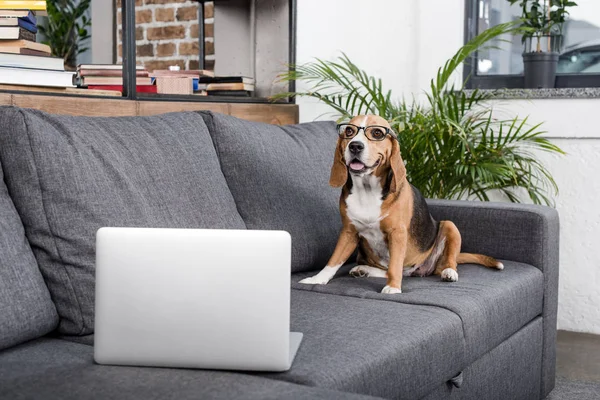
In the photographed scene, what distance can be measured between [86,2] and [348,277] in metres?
2.93

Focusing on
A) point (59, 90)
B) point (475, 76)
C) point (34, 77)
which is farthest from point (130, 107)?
point (475, 76)

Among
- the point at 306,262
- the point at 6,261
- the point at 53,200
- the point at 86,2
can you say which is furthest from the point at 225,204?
the point at 86,2

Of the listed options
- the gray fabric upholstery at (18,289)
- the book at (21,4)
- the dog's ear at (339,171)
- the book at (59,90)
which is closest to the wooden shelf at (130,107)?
the book at (59,90)

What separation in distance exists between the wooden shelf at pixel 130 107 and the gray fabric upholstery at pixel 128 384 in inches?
37.9

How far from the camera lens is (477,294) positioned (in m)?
2.16

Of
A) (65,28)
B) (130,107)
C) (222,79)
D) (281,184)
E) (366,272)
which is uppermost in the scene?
(65,28)

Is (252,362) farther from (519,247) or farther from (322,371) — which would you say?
(519,247)

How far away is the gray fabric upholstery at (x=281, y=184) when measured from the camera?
237cm

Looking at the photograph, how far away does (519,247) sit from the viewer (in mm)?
2686

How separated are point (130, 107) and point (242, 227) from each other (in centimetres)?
67

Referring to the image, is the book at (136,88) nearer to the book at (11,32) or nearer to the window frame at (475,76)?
the book at (11,32)

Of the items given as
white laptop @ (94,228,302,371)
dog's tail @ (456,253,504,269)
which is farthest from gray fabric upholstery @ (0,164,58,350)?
dog's tail @ (456,253,504,269)

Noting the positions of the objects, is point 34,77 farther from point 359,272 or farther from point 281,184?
point 359,272

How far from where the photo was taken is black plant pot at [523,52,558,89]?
3.86m
